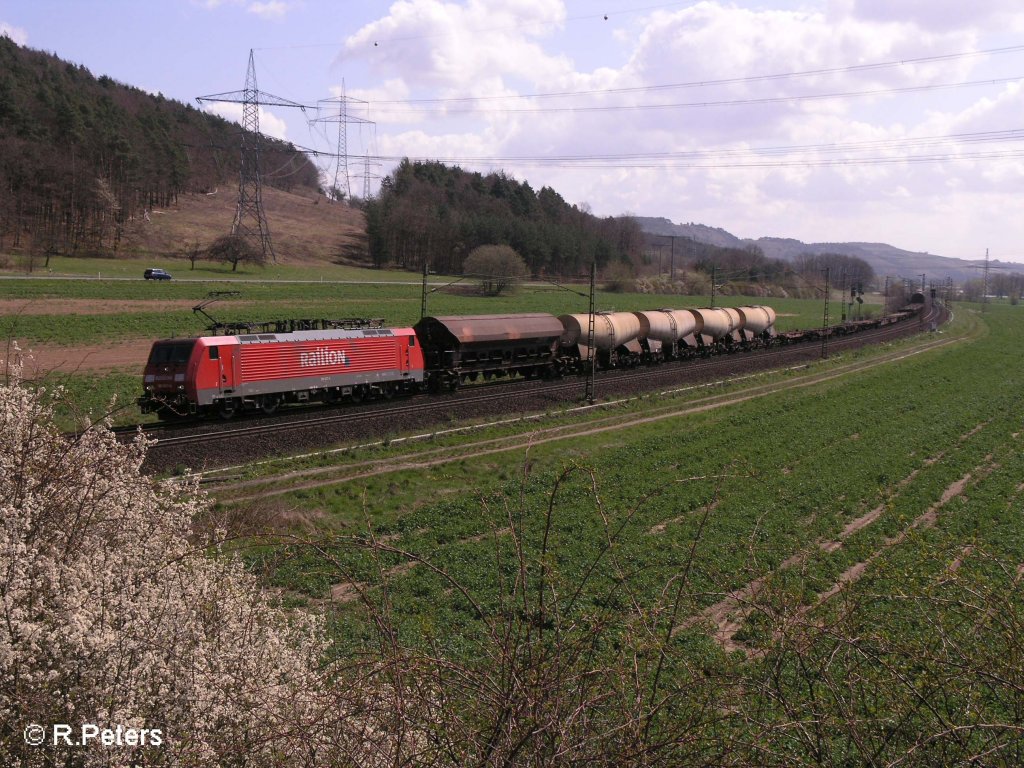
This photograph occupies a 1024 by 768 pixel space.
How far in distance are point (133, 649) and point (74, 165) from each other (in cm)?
9788

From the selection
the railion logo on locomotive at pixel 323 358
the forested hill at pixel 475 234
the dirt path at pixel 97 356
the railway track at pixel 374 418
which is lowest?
the railway track at pixel 374 418

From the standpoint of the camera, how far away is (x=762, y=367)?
50719 mm

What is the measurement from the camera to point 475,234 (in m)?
112

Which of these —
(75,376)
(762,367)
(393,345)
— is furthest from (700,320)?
(75,376)

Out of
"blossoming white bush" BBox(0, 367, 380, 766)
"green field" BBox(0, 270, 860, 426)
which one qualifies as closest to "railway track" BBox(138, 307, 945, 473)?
"green field" BBox(0, 270, 860, 426)

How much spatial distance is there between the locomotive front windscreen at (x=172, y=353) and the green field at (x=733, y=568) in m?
6.67

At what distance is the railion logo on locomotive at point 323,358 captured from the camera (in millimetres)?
29297

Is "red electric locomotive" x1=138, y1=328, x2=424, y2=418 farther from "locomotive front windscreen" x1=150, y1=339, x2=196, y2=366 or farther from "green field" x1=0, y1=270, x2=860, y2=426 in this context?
"green field" x1=0, y1=270, x2=860, y2=426

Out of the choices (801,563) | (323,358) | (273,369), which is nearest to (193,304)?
(323,358)

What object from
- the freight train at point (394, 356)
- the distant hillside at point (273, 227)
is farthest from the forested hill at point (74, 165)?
the freight train at point (394, 356)

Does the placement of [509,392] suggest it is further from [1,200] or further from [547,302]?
[1,200]

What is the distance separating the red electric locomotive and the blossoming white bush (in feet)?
59.7

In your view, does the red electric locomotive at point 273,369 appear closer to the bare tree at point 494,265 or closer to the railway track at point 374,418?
the railway track at point 374,418

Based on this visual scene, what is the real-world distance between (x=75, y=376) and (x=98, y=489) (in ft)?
109
